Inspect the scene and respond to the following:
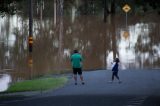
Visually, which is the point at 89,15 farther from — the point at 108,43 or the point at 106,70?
the point at 106,70

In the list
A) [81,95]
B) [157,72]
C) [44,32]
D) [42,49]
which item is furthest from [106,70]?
[44,32]

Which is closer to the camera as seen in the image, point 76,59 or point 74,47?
point 76,59

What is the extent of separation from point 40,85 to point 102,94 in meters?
4.27

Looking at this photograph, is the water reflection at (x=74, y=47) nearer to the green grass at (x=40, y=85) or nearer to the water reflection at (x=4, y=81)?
the water reflection at (x=4, y=81)

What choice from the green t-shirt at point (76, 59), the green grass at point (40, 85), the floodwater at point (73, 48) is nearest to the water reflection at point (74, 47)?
the floodwater at point (73, 48)

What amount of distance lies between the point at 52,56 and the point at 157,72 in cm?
1107

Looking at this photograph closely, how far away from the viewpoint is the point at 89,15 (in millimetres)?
90688

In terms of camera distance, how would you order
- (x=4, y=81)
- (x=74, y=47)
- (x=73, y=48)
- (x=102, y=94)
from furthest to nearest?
(x=74, y=47)
(x=73, y=48)
(x=4, y=81)
(x=102, y=94)

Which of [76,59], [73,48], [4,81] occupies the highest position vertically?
[73,48]

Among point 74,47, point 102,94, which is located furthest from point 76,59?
point 74,47

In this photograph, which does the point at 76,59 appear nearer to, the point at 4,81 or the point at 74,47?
the point at 4,81

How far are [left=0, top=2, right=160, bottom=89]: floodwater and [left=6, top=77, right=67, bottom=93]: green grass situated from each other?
293cm

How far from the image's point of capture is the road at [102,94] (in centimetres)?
1934

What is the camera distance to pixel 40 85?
2542 cm
